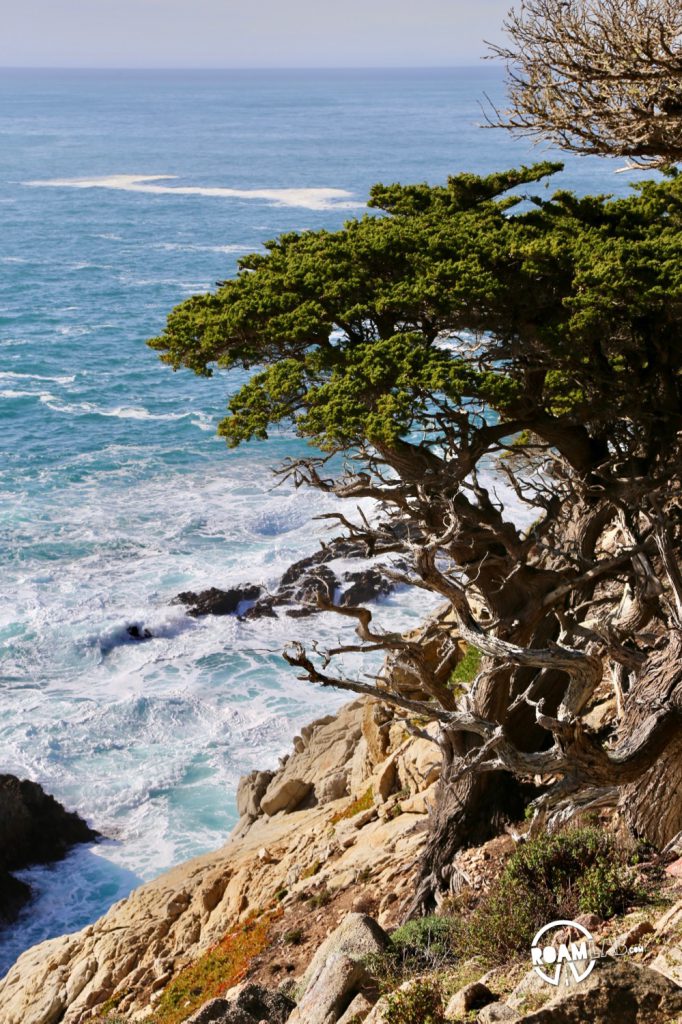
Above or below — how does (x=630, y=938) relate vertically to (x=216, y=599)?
above

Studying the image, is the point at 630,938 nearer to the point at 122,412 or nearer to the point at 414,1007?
the point at 414,1007

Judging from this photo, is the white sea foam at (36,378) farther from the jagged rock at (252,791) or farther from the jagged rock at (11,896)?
the jagged rock at (11,896)

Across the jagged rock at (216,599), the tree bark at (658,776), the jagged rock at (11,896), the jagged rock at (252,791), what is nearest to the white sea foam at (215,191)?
the jagged rock at (216,599)

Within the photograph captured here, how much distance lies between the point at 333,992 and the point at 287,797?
901 centimetres

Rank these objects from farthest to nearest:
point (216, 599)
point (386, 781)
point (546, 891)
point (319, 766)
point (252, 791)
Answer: point (216, 599), point (252, 791), point (319, 766), point (386, 781), point (546, 891)

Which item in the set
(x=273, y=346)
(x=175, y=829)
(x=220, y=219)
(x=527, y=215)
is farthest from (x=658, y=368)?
(x=220, y=219)

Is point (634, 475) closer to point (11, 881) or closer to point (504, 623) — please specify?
point (504, 623)

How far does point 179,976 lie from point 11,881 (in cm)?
633

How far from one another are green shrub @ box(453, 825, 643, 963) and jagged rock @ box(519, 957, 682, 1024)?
291 cm

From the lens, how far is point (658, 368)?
12562mm

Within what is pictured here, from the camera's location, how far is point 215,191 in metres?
92.5

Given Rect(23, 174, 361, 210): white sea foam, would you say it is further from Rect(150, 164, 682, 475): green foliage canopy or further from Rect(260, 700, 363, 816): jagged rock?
Rect(150, 164, 682, 475): green foliage canopy

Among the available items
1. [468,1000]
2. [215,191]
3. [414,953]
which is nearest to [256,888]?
[414,953]

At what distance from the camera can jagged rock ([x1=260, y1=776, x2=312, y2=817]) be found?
1928 centimetres
